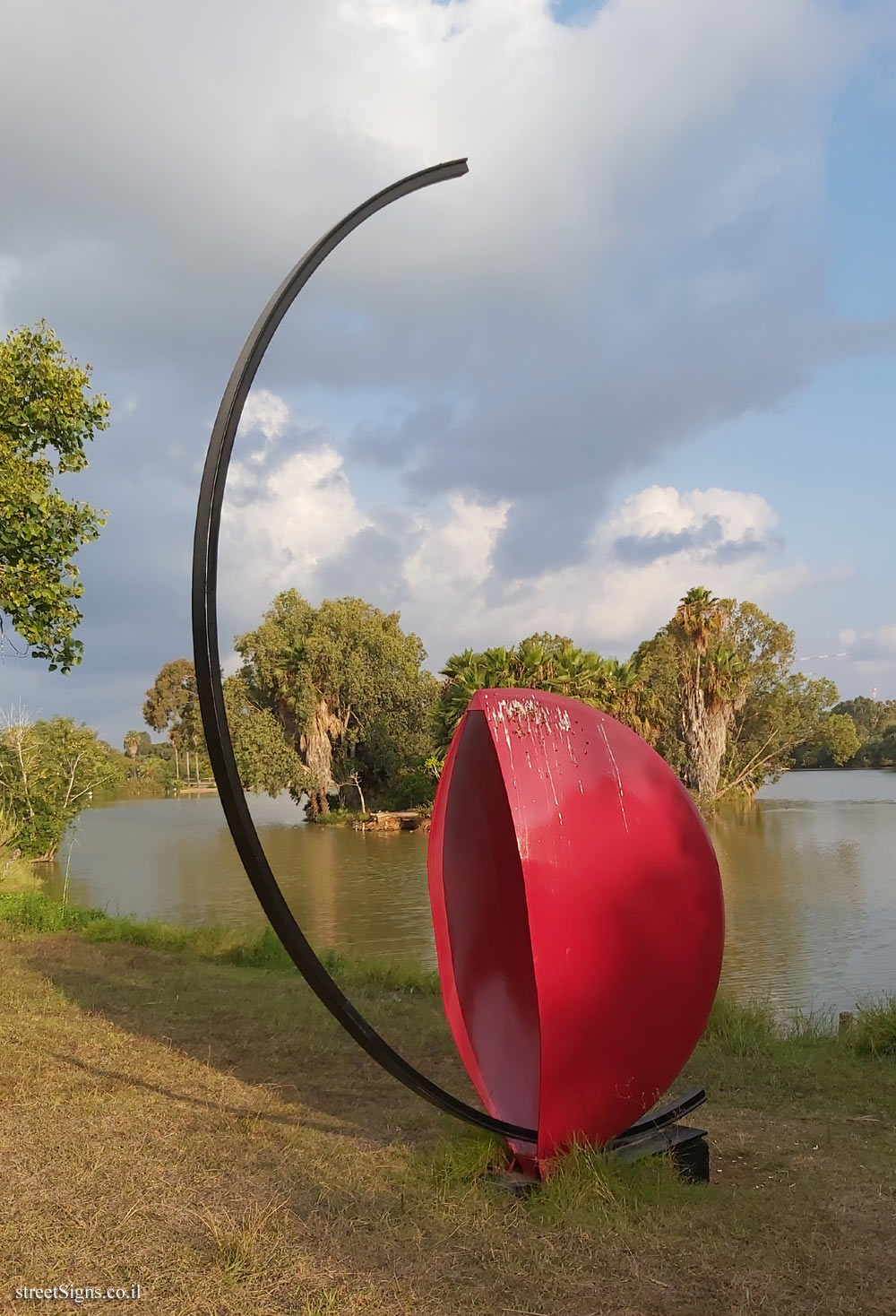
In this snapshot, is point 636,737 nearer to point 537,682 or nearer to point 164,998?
point 164,998

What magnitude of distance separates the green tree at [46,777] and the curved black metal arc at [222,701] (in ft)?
52.7

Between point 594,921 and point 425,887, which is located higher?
point 594,921

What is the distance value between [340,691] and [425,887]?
18.2 meters

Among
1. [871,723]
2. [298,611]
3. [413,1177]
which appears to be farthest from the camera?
[871,723]

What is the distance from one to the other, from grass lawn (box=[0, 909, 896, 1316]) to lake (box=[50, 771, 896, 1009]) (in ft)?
19.9

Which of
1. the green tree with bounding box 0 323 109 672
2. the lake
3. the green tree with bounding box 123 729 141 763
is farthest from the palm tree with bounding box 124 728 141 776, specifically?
the green tree with bounding box 0 323 109 672

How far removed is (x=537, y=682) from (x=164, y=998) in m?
21.1

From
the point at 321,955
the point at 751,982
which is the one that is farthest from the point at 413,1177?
the point at 751,982

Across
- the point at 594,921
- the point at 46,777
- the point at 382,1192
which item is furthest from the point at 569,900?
the point at 46,777

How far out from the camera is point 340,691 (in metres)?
39.2

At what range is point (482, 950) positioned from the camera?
5285 mm

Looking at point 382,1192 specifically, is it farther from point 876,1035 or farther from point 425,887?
point 425,887

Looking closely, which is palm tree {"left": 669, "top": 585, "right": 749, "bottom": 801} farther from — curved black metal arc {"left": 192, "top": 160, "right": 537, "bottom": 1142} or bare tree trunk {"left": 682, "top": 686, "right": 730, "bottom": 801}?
curved black metal arc {"left": 192, "top": 160, "right": 537, "bottom": 1142}

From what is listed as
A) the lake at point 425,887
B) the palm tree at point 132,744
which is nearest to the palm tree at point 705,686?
the lake at point 425,887
